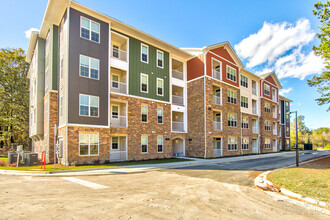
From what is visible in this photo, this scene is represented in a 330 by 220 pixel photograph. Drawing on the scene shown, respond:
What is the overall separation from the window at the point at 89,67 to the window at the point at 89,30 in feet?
6.34

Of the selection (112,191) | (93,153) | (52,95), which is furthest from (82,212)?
(52,95)

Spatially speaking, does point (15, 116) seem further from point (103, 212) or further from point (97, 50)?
point (103, 212)

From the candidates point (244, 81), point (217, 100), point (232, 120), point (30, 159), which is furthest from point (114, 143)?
point (244, 81)

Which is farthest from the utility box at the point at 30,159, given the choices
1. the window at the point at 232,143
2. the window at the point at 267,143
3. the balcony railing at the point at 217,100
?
the window at the point at 267,143

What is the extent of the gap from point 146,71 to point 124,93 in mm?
3850

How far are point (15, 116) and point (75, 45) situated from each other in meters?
22.3

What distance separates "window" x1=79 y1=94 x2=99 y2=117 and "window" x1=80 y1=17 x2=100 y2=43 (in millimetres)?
5382

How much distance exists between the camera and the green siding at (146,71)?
20.8 m

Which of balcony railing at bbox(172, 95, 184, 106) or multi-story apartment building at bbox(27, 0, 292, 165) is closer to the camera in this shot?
multi-story apartment building at bbox(27, 0, 292, 165)

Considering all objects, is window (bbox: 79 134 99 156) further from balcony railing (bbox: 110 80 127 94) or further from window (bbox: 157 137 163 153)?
window (bbox: 157 137 163 153)

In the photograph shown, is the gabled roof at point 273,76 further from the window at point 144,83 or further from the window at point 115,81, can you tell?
the window at point 115,81

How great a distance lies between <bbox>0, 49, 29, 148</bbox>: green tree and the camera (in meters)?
31.4

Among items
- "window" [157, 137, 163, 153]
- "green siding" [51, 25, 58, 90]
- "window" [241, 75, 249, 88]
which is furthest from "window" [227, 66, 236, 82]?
"green siding" [51, 25, 58, 90]

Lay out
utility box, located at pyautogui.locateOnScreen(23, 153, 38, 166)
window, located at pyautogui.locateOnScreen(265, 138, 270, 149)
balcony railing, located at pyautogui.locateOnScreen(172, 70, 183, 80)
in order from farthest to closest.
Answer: window, located at pyautogui.locateOnScreen(265, 138, 270, 149) → balcony railing, located at pyautogui.locateOnScreen(172, 70, 183, 80) → utility box, located at pyautogui.locateOnScreen(23, 153, 38, 166)
